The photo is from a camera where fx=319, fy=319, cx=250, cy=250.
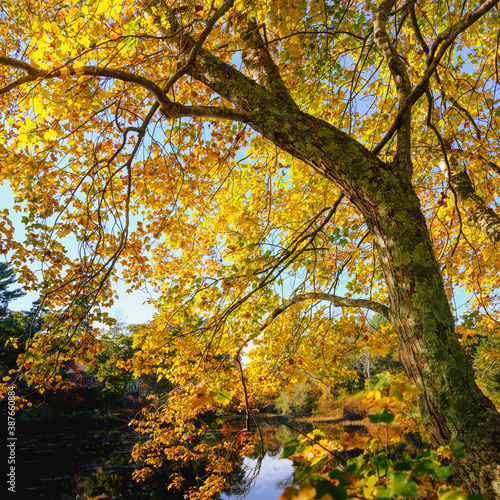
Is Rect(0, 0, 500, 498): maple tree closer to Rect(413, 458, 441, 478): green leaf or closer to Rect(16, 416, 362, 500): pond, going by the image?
Rect(413, 458, 441, 478): green leaf

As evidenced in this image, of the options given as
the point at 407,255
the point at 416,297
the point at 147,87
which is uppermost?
the point at 147,87

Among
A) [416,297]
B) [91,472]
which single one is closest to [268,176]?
[416,297]

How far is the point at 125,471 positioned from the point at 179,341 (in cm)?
995

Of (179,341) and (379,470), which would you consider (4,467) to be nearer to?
(179,341)

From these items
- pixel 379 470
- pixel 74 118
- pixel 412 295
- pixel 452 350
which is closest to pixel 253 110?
pixel 412 295

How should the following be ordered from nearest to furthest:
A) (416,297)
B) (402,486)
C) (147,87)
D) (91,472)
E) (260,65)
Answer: (402,486)
(416,297)
(147,87)
(260,65)
(91,472)

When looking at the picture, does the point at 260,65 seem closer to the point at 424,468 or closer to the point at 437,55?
the point at 437,55

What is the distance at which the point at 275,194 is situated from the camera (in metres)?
4.93

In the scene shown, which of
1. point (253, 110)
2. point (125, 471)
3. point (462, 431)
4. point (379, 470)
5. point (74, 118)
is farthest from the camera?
point (125, 471)

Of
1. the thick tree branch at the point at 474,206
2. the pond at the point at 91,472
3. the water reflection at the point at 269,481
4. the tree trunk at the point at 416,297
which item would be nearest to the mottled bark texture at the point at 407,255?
the tree trunk at the point at 416,297

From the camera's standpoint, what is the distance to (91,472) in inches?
402

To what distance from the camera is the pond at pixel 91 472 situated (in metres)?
8.91

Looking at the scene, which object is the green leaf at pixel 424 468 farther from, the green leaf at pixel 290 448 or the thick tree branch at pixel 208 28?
the thick tree branch at pixel 208 28

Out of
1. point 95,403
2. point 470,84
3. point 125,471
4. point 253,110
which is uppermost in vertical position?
point 470,84
